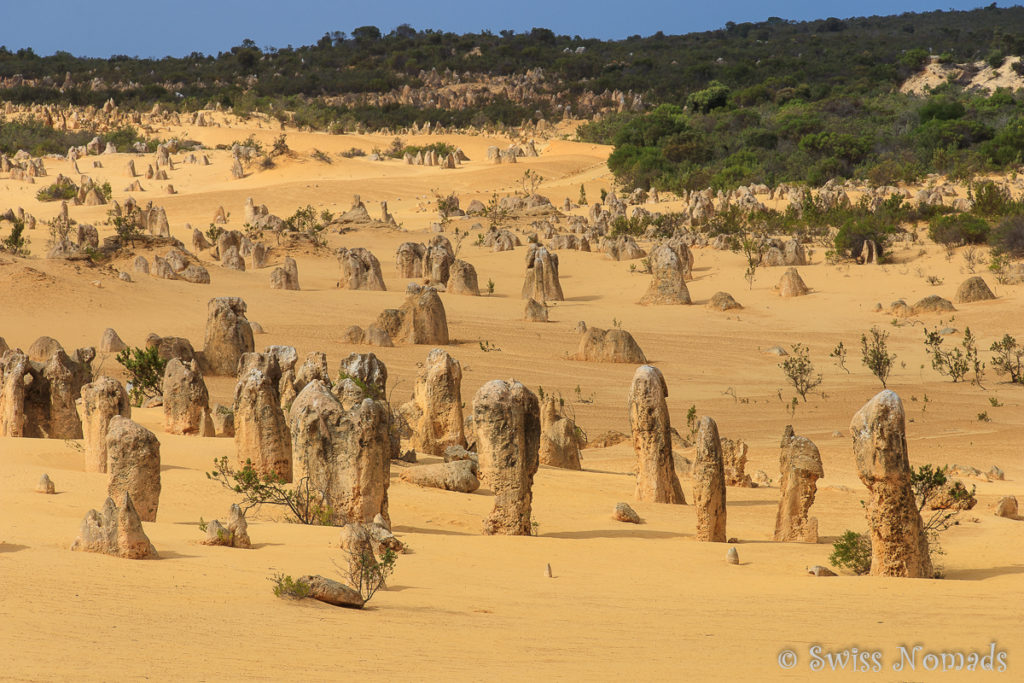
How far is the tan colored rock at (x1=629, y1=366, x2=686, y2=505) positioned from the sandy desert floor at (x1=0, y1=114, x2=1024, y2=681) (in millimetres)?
329

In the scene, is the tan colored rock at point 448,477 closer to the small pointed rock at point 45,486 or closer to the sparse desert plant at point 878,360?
the small pointed rock at point 45,486

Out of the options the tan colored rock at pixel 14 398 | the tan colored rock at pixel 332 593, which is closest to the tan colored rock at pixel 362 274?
the tan colored rock at pixel 14 398

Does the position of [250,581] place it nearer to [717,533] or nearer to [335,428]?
[335,428]

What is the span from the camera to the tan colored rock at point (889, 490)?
26.5 feet

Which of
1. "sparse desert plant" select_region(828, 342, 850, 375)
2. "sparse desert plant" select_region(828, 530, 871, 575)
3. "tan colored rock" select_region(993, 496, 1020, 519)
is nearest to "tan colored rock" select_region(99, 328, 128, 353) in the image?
"sparse desert plant" select_region(828, 342, 850, 375)

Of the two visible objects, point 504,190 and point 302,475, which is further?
point 504,190

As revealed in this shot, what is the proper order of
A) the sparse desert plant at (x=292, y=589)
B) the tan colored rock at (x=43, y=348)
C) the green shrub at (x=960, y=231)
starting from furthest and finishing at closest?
the green shrub at (x=960, y=231) < the tan colored rock at (x=43, y=348) < the sparse desert plant at (x=292, y=589)

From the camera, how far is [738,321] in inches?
1061

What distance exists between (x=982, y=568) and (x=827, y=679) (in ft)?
12.8

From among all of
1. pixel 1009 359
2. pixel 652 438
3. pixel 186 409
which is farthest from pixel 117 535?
pixel 1009 359

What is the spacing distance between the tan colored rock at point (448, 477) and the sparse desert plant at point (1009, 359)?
12.2 m

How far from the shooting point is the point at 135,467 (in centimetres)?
916

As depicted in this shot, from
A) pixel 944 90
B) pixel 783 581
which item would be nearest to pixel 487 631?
pixel 783 581

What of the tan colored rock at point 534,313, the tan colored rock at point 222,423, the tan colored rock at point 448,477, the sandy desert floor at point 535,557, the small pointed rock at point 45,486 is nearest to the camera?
the sandy desert floor at point 535,557
